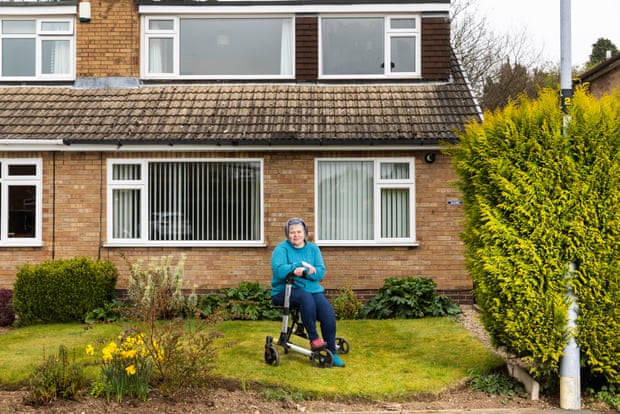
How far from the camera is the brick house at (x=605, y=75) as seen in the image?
A: 817 inches

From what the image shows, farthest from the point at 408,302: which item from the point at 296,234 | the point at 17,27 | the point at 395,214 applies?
the point at 17,27

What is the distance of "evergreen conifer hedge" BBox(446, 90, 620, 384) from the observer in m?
6.73

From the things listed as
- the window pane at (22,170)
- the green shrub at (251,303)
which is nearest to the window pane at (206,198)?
the green shrub at (251,303)

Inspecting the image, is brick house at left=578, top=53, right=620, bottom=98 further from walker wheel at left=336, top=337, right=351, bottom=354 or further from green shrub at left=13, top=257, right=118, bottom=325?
green shrub at left=13, top=257, right=118, bottom=325

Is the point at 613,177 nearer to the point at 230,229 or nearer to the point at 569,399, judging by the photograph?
the point at 569,399

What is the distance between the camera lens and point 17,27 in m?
14.1

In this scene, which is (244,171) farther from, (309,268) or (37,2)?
(37,2)

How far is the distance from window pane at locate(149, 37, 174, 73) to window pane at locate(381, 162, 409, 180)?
4943 mm

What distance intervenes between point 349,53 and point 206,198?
421 cm

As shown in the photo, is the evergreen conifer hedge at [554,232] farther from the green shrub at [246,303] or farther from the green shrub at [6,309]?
the green shrub at [6,309]

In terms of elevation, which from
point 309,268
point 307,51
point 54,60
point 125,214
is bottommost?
point 309,268

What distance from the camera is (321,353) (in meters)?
7.70

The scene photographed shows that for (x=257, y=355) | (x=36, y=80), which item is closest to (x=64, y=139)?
(x=36, y=80)

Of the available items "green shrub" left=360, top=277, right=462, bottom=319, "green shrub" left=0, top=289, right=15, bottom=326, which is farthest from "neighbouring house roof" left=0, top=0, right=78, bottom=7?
"green shrub" left=360, top=277, right=462, bottom=319
